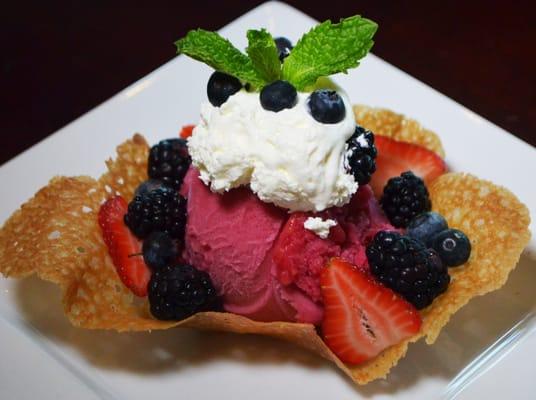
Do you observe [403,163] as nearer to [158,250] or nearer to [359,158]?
[359,158]

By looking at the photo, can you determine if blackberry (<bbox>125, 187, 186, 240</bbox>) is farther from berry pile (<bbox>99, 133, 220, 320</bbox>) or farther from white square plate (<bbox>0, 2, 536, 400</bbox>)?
white square plate (<bbox>0, 2, 536, 400</bbox>)

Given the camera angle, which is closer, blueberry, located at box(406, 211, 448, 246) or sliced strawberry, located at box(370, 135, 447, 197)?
blueberry, located at box(406, 211, 448, 246)

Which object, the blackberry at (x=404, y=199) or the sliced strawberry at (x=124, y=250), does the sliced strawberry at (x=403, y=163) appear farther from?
the sliced strawberry at (x=124, y=250)

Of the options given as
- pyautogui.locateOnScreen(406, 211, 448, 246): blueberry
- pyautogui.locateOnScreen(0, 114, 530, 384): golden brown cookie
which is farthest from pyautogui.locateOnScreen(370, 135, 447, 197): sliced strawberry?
pyautogui.locateOnScreen(406, 211, 448, 246): blueberry

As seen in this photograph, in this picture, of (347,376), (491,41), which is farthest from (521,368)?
(491,41)

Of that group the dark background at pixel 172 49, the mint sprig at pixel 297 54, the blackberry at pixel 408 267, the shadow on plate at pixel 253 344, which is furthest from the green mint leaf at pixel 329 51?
the dark background at pixel 172 49

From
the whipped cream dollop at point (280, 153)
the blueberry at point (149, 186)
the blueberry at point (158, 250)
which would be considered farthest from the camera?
the blueberry at point (149, 186)

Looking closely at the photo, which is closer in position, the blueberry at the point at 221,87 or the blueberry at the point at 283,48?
the blueberry at the point at 221,87
